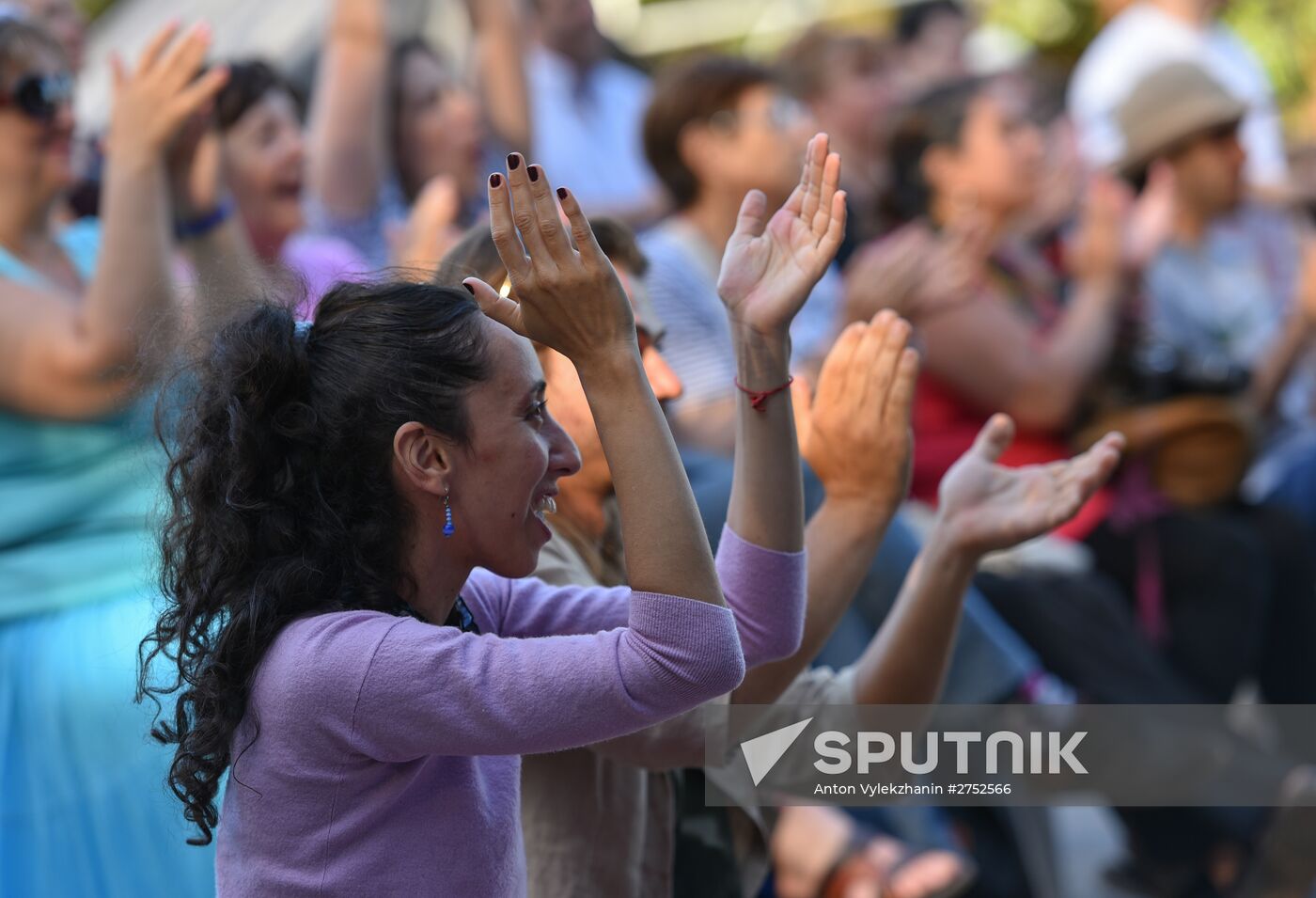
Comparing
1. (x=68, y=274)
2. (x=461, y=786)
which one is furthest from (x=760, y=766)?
(x=68, y=274)

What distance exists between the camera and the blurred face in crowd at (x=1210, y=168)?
14.5 ft

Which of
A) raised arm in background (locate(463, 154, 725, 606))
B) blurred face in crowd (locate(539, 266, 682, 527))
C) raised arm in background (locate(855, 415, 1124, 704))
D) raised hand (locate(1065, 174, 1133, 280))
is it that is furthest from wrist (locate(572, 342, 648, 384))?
raised hand (locate(1065, 174, 1133, 280))

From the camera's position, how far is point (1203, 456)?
3.72m

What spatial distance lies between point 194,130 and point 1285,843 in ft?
8.40

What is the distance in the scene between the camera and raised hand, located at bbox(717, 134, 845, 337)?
64.8 inches

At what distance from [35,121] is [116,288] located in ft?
1.32

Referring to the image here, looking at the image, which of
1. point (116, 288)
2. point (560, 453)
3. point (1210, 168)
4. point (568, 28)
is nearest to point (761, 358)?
point (560, 453)

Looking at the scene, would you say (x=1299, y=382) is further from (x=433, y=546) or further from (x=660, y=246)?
(x=433, y=546)

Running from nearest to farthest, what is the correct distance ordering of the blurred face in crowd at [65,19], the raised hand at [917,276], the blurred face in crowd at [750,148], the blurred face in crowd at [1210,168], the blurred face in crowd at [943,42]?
the raised hand at [917,276]
the blurred face in crowd at [65,19]
the blurred face in crowd at [750,148]
the blurred face in crowd at [1210,168]
the blurred face in crowd at [943,42]

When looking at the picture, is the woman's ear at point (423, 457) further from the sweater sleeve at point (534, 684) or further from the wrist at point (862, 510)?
the wrist at point (862, 510)

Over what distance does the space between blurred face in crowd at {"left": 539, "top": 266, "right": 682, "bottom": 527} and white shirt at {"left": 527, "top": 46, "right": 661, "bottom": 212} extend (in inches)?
107

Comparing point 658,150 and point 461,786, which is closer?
point 461,786

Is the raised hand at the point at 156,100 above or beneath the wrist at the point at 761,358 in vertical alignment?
above

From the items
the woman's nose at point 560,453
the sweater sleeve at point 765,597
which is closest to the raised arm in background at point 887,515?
the sweater sleeve at point 765,597
